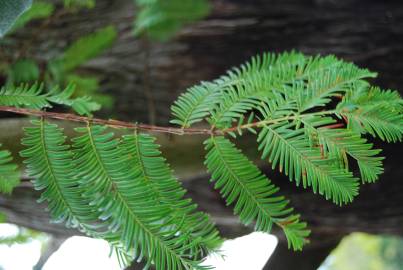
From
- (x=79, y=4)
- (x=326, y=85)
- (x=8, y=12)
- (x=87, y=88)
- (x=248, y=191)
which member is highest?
(x=79, y=4)

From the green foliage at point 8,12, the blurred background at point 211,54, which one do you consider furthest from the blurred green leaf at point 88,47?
the green foliage at point 8,12

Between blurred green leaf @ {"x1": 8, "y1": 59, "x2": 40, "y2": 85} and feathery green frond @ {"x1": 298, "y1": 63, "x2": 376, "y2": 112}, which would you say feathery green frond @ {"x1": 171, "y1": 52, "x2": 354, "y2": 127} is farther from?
blurred green leaf @ {"x1": 8, "y1": 59, "x2": 40, "y2": 85}

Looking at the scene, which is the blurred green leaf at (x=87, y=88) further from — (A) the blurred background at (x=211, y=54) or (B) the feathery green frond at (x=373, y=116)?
(B) the feathery green frond at (x=373, y=116)

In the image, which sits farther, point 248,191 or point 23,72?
point 23,72

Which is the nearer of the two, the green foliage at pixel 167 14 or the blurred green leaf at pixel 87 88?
the green foliage at pixel 167 14

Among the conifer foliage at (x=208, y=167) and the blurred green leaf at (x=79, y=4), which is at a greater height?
the blurred green leaf at (x=79, y=4)

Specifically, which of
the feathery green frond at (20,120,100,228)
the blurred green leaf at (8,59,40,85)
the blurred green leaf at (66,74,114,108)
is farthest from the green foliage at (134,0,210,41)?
the feathery green frond at (20,120,100,228)

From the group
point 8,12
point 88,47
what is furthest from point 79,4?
point 8,12

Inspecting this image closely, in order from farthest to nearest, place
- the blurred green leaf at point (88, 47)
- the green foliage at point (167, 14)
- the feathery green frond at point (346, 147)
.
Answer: the blurred green leaf at point (88, 47)
the green foliage at point (167, 14)
the feathery green frond at point (346, 147)

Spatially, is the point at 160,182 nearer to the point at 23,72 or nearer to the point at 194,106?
the point at 194,106
